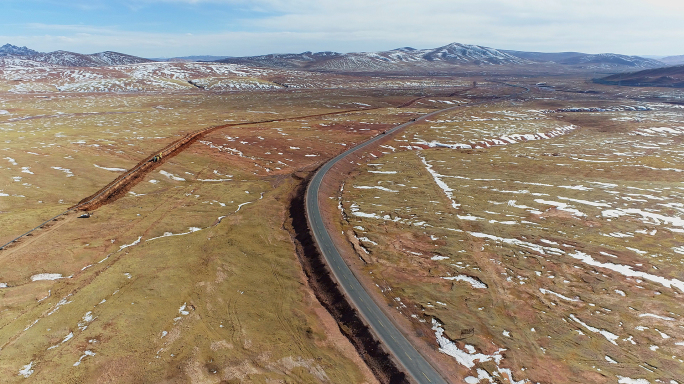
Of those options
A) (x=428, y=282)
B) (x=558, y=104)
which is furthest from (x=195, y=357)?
(x=558, y=104)

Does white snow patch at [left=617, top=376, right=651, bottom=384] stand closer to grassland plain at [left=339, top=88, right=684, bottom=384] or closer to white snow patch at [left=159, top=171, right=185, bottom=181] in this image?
grassland plain at [left=339, top=88, right=684, bottom=384]

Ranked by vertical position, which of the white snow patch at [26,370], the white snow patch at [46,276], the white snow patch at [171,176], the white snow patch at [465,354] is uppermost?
the white snow patch at [171,176]

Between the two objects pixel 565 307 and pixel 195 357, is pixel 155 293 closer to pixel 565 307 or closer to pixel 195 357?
pixel 195 357

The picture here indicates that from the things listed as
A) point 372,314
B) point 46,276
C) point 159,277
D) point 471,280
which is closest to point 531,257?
point 471,280

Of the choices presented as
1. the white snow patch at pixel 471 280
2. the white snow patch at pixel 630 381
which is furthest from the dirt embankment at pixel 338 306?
the white snow patch at pixel 630 381

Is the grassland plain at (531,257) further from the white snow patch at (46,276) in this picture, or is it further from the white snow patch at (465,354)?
the white snow patch at (46,276)

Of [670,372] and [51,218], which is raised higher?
[51,218]
